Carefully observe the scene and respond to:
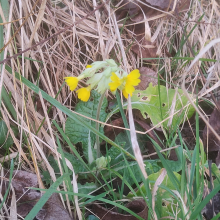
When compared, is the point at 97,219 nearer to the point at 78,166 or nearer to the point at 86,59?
the point at 78,166

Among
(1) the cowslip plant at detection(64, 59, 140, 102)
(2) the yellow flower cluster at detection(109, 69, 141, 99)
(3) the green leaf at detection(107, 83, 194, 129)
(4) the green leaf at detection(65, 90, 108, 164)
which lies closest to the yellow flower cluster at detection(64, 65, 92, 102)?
(1) the cowslip plant at detection(64, 59, 140, 102)

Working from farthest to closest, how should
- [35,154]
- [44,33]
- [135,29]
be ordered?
[135,29], [44,33], [35,154]

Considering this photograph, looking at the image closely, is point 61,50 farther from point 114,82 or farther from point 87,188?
point 87,188

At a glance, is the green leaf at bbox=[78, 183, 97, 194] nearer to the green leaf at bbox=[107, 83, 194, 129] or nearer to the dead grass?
the dead grass

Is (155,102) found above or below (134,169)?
above

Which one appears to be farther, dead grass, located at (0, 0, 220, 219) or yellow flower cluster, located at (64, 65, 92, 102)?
dead grass, located at (0, 0, 220, 219)

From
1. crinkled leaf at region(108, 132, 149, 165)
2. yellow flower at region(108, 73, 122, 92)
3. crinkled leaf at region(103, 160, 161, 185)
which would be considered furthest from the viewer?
crinkled leaf at region(108, 132, 149, 165)

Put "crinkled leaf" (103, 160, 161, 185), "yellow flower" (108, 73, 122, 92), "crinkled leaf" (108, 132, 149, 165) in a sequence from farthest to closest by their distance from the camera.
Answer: "crinkled leaf" (108, 132, 149, 165) < "crinkled leaf" (103, 160, 161, 185) < "yellow flower" (108, 73, 122, 92)

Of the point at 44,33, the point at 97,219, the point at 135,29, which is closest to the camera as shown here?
the point at 97,219

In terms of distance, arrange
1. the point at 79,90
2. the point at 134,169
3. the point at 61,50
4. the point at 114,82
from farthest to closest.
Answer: the point at 61,50
the point at 134,169
the point at 79,90
the point at 114,82

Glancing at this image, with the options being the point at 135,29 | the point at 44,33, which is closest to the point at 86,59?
the point at 44,33

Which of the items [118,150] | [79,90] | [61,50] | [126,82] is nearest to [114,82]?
[126,82]
